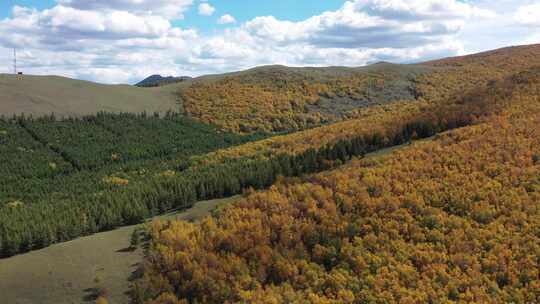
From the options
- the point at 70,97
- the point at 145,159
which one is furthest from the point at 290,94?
the point at 145,159

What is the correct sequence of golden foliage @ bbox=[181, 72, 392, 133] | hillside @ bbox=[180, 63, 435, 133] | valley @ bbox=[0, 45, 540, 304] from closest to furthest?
valley @ bbox=[0, 45, 540, 304] < golden foliage @ bbox=[181, 72, 392, 133] < hillside @ bbox=[180, 63, 435, 133]

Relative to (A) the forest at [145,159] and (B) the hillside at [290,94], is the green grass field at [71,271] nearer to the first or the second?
(A) the forest at [145,159]

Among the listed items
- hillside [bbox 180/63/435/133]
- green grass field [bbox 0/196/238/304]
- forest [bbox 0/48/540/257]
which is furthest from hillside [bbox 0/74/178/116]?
green grass field [bbox 0/196/238/304]

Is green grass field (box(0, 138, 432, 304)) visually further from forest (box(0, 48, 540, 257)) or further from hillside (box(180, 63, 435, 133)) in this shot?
hillside (box(180, 63, 435, 133))

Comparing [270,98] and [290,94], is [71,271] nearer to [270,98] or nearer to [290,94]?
[270,98]

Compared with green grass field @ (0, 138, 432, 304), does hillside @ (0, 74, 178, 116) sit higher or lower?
higher

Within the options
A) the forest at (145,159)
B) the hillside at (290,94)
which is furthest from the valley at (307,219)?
the hillside at (290,94)
